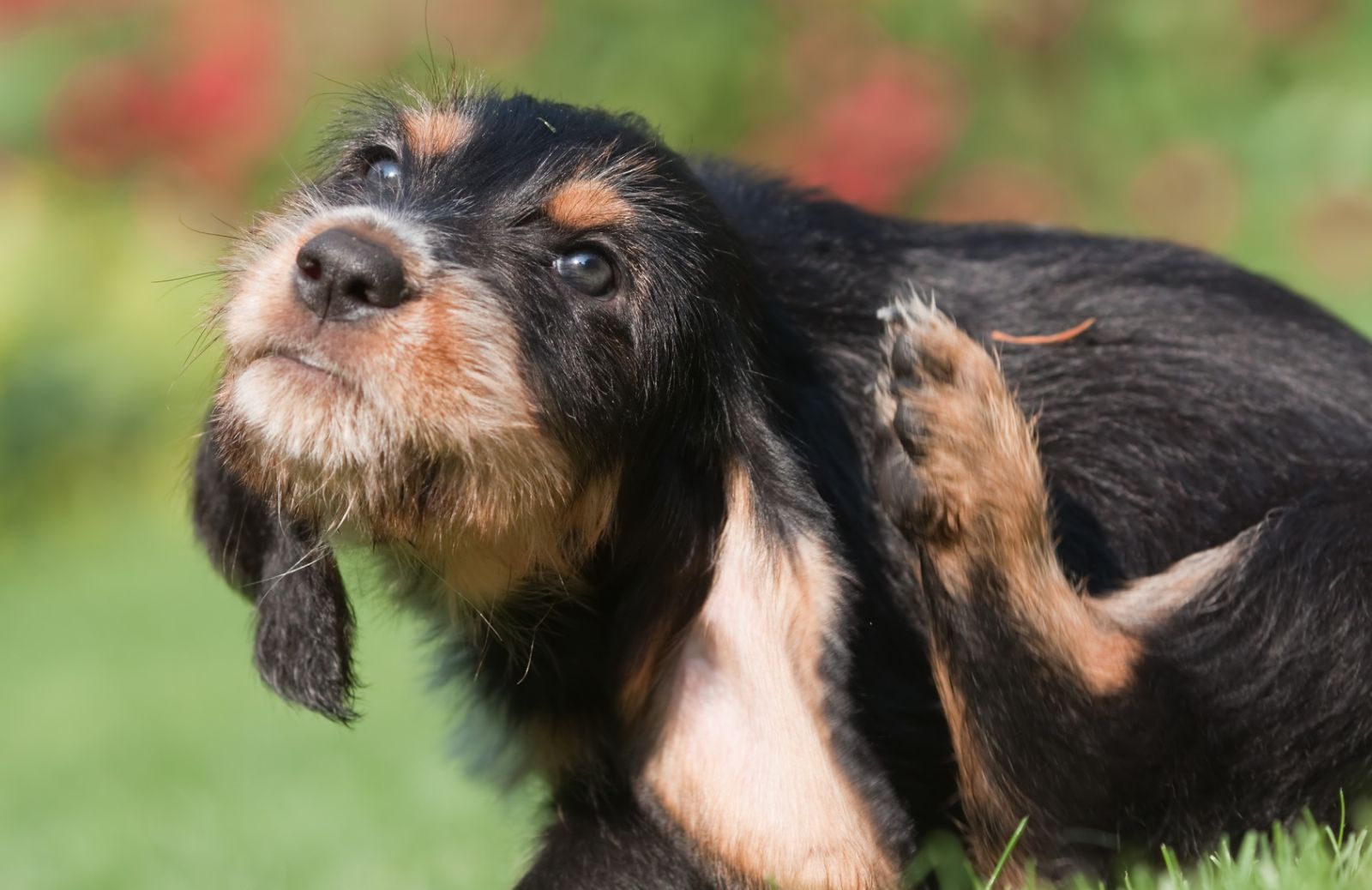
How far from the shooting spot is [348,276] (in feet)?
11.0

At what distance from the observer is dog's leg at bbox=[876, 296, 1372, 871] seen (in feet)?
12.2

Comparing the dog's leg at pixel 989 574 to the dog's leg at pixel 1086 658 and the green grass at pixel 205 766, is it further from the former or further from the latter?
the green grass at pixel 205 766

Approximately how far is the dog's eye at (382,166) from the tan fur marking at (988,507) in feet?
4.00

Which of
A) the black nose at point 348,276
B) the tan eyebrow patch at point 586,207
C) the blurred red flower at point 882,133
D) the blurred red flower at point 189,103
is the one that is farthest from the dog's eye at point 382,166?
the blurred red flower at point 189,103

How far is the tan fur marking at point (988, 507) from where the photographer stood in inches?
146

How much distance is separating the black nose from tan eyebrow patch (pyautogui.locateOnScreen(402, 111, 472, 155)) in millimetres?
563

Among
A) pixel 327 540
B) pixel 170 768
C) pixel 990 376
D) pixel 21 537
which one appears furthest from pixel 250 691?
pixel 990 376

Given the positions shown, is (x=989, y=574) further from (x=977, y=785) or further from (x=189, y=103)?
(x=189, y=103)

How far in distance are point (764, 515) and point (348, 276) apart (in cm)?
105

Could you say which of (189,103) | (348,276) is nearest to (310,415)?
(348,276)

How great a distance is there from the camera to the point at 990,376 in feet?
12.5

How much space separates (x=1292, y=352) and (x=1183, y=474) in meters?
0.47

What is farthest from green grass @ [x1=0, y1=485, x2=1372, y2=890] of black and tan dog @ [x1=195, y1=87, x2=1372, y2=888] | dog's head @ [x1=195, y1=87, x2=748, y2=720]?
dog's head @ [x1=195, y1=87, x2=748, y2=720]

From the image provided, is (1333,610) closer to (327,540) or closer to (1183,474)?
(1183,474)
